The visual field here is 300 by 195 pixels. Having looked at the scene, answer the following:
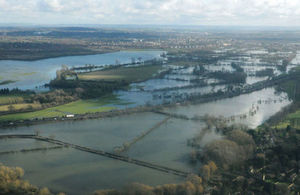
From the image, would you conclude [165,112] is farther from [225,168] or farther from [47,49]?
[47,49]

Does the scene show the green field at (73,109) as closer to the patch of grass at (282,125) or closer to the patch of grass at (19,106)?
the patch of grass at (19,106)

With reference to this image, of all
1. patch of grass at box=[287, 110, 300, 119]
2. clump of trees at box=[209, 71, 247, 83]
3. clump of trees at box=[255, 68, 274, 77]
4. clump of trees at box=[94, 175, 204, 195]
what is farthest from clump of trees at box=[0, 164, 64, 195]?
clump of trees at box=[255, 68, 274, 77]

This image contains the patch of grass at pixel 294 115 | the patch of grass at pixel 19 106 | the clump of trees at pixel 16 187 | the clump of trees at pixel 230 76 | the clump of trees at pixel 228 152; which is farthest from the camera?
the clump of trees at pixel 230 76

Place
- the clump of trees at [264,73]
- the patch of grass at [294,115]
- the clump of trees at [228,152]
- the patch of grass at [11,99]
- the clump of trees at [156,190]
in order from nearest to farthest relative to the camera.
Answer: the clump of trees at [156,190] < the clump of trees at [228,152] < the patch of grass at [294,115] < the patch of grass at [11,99] < the clump of trees at [264,73]

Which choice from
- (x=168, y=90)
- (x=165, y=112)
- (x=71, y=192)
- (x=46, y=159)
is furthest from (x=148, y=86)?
(x=71, y=192)

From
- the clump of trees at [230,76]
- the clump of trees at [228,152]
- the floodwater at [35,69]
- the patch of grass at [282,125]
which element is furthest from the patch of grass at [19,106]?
the clump of trees at [230,76]

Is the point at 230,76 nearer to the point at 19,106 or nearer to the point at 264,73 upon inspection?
the point at 264,73

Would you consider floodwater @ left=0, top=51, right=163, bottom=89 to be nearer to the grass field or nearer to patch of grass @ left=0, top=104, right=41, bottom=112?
the grass field

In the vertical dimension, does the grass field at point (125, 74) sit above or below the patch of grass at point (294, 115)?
above
